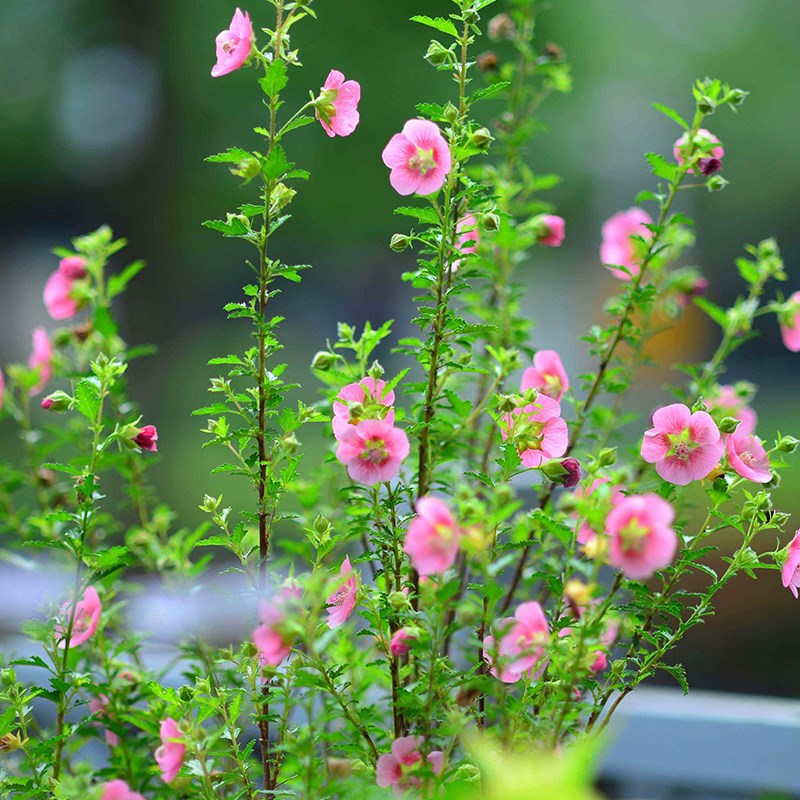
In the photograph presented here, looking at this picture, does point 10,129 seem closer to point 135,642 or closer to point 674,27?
point 674,27

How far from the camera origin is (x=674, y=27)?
5.15 metres

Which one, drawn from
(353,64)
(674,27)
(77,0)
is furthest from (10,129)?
(674,27)

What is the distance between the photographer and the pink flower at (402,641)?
0.53 meters

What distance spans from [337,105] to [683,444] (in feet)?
1.01

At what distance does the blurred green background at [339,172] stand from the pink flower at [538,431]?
2435 millimetres

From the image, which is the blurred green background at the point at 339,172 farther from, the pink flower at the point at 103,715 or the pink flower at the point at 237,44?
the pink flower at the point at 237,44

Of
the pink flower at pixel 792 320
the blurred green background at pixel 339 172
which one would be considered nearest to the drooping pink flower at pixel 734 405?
the pink flower at pixel 792 320

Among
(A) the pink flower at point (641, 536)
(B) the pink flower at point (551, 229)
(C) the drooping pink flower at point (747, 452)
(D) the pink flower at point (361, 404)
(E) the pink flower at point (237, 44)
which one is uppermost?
(E) the pink flower at point (237, 44)

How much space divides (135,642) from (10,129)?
13.7 feet

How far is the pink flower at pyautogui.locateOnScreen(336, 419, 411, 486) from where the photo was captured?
57cm

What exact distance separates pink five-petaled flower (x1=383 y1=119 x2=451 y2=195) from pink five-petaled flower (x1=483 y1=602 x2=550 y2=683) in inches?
10.4

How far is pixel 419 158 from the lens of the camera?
63cm

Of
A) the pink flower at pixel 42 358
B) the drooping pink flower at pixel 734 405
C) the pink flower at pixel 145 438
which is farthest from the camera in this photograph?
the pink flower at pixel 42 358

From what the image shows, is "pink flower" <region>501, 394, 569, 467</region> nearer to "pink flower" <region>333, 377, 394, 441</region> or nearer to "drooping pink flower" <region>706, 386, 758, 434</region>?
"pink flower" <region>333, 377, 394, 441</region>
